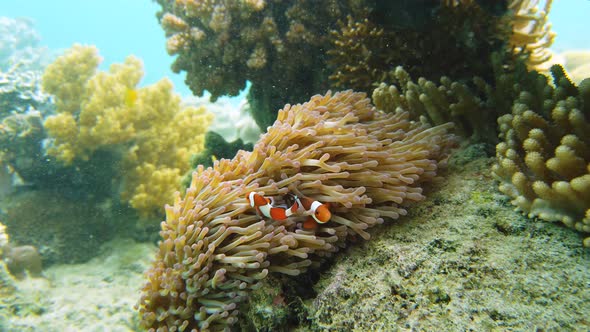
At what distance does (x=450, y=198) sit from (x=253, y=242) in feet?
4.33

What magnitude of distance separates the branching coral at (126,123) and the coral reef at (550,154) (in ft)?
18.1

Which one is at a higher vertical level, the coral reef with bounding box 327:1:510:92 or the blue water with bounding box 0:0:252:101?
the blue water with bounding box 0:0:252:101

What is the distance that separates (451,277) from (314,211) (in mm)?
804

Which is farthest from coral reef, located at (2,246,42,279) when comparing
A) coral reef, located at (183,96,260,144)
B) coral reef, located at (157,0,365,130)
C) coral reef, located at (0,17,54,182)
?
coral reef, located at (183,96,260,144)

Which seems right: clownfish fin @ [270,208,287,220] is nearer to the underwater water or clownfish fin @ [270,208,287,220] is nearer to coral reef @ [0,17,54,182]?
the underwater water

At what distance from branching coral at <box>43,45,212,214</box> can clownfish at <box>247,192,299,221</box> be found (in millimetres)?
4526

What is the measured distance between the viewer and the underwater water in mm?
1752

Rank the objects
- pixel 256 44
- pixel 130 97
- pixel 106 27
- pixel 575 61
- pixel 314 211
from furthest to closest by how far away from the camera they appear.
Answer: pixel 106 27
pixel 575 61
pixel 130 97
pixel 256 44
pixel 314 211

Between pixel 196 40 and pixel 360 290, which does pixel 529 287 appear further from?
pixel 196 40

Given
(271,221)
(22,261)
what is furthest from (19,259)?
(271,221)

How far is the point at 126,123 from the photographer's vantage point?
619 cm

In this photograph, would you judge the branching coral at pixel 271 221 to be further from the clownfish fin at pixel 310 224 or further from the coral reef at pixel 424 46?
the coral reef at pixel 424 46

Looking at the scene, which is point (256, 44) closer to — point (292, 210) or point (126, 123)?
point (292, 210)

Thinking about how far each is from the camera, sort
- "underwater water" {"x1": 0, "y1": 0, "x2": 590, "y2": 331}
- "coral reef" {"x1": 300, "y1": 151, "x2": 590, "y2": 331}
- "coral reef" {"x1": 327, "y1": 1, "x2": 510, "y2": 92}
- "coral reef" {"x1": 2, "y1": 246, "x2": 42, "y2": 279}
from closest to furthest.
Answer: "coral reef" {"x1": 300, "y1": 151, "x2": 590, "y2": 331} → "underwater water" {"x1": 0, "y1": 0, "x2": 590, "y2": 331} → "coral reef" {"x1": 327, "y1": 1, "x2": 510, "y2": 92} → "coral reef" {"x1": 2, "y1": 246, "x2": 42, "y2": 279}
